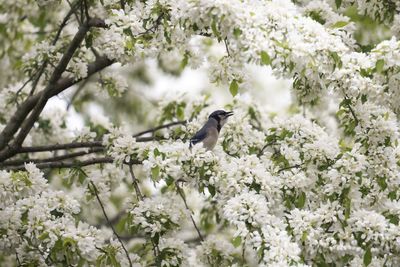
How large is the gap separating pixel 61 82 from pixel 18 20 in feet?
9.92

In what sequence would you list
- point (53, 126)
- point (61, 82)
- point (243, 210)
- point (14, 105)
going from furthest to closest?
point (53, 126)
point (14, 105)
point (61, 82)
point (243, 210)

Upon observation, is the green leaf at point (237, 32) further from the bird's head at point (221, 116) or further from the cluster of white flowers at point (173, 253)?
the bird's head at point (221, 116)

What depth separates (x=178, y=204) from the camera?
7.08 meters

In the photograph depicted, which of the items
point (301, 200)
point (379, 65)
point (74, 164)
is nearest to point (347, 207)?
point (301, 200)

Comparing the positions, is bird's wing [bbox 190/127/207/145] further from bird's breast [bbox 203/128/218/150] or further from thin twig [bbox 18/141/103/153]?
thin twig [bbox 18/141/103/153]

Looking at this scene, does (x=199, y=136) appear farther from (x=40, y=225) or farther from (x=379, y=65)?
(x=379, y=65)

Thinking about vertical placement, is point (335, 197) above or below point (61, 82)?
below

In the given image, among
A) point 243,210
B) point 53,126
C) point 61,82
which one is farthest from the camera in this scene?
point 53,126

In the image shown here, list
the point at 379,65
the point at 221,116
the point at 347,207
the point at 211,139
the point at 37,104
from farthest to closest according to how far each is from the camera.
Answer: the point at 221,116
the point at 37,104
the point at 211,139
the point at 347,207
the point at 379,65

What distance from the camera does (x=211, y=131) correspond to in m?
6.90

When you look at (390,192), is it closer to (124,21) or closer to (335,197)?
(335,197)

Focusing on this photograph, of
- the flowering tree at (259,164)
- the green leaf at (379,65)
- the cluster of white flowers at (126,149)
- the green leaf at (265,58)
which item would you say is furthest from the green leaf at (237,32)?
the cluster of white flowers at (126,149)

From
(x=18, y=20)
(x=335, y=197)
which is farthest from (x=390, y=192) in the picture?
(x=18, y=20)

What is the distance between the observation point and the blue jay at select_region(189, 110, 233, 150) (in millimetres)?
6676
